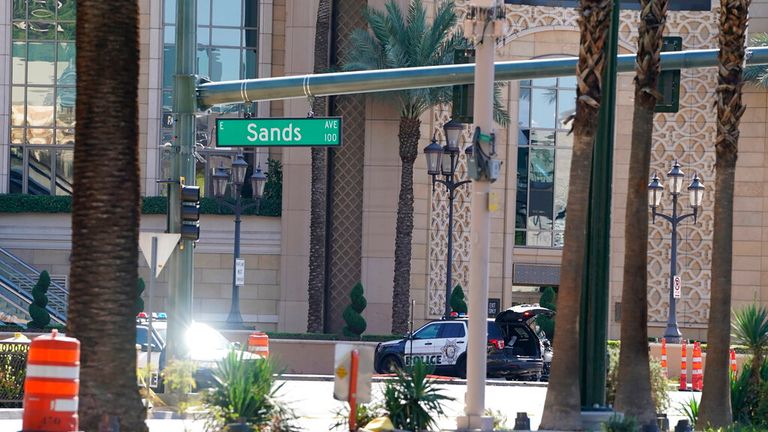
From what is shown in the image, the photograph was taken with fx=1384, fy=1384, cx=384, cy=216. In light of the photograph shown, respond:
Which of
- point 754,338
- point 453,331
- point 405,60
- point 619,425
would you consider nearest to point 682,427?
point 619,425

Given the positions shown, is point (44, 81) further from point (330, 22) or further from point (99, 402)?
point (99, 402)

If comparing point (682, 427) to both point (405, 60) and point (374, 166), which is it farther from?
point (374, 166)

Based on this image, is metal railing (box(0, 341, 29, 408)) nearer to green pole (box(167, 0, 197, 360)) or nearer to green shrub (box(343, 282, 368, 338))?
green pole (box(167, 0, 197, 360))

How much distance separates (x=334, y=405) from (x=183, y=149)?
559 cm

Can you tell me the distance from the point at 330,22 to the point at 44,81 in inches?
430

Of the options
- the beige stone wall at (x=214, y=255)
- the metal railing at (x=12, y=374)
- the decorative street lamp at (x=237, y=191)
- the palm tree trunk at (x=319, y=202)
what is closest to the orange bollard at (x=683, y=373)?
the decorative street lamp at (x=237, y=191)

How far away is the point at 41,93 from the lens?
163 feet

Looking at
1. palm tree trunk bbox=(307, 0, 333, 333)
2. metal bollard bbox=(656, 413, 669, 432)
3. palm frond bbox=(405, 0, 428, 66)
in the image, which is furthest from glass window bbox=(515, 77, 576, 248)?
metal bollard bbox=(656, 413, 669, 432)

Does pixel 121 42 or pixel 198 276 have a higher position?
pixel 121 42

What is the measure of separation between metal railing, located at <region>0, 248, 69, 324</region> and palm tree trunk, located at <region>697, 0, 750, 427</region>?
2902 centimetres

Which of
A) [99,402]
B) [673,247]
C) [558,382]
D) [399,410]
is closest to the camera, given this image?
[99,402]

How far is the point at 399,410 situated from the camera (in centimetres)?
1652

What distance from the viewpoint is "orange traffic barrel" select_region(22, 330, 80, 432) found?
12570 millimetres

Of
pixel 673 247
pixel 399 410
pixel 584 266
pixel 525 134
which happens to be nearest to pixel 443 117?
pixel 525 134
